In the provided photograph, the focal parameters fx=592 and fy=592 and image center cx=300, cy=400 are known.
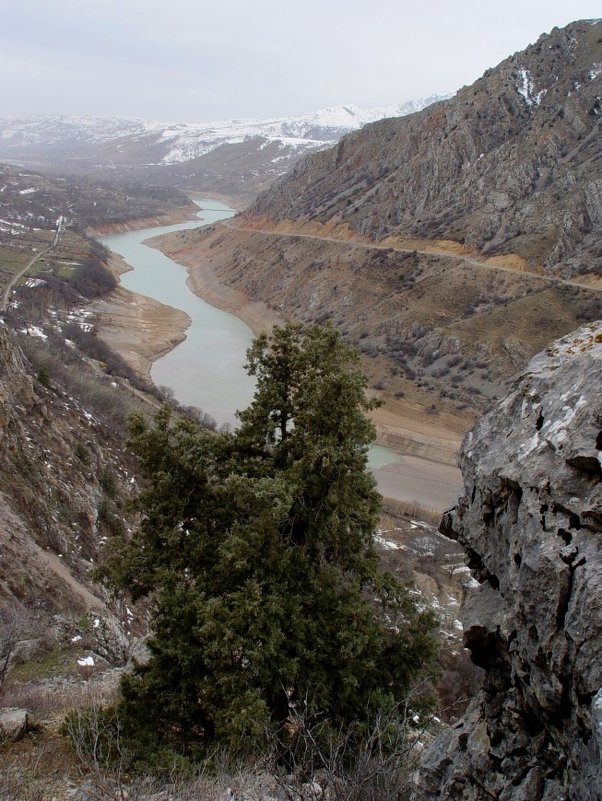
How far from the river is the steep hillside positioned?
637 cm

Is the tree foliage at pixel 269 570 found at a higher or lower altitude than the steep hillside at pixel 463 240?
lower

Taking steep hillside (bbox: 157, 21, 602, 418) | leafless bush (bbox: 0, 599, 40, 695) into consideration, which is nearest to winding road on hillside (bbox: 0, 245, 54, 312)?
steep hillside (bbox: 157, 21, 602, 418)

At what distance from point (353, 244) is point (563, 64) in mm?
27468

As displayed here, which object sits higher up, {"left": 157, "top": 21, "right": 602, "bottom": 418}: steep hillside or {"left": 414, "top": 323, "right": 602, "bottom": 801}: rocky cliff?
{"left": 157, "top": 21, "right": 602, "bottom": 418}: steep hillside

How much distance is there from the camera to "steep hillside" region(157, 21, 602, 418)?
42.1 meters

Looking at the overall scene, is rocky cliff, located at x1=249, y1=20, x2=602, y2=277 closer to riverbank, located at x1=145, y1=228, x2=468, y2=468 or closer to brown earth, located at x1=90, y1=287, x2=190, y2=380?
riverbank, located at x1=145, y1=228, x2=468, y2=468

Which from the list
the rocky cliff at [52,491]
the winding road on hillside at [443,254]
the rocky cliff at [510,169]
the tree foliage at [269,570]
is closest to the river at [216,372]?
the tree foliage at [269,570]

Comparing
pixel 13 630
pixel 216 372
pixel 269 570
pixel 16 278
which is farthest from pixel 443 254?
pixel 13 630

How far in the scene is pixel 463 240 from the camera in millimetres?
52875

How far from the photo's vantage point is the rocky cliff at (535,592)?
3.38 m

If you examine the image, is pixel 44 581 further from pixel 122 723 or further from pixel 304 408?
pixel 304 408

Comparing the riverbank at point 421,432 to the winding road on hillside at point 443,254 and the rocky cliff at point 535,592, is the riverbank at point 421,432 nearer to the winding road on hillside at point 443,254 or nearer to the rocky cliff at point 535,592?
the winding road on hillside at point 443,254

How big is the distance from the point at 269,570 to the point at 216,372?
3763 centimetres

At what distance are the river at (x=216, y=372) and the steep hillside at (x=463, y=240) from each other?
637cm
